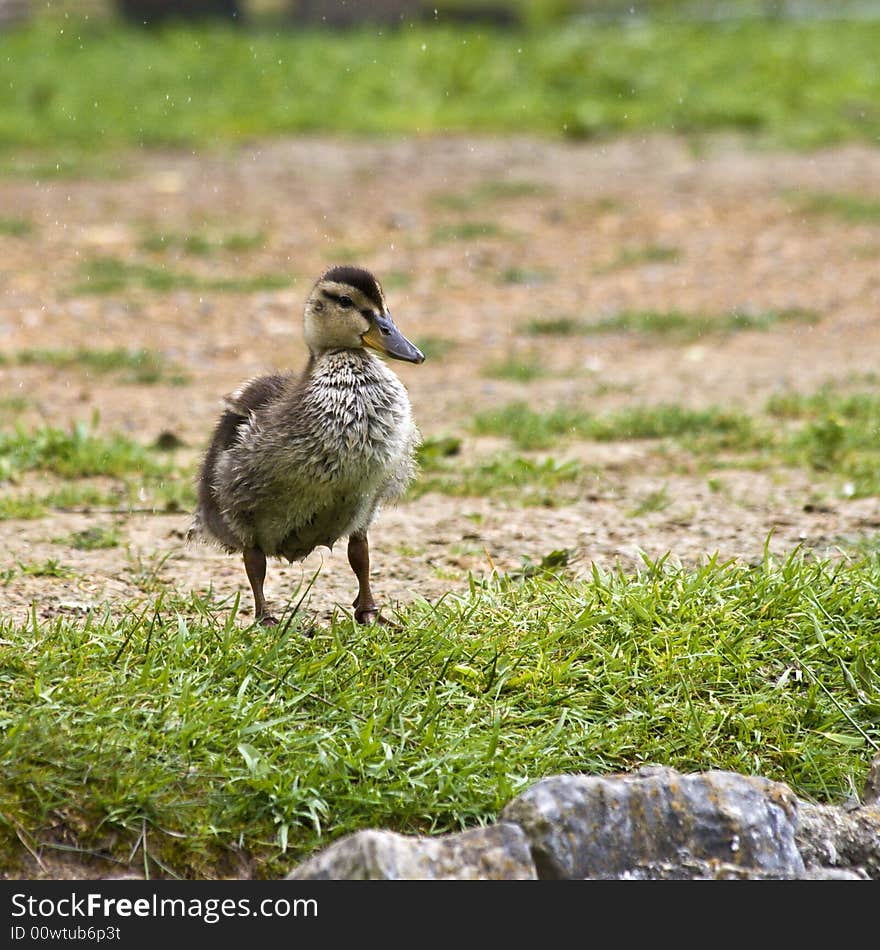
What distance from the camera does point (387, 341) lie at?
515 centimetres

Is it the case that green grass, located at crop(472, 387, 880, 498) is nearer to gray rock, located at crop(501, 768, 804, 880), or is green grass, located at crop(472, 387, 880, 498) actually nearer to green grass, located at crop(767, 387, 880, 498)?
green grass, located at crop(767, 387, 880, 498)

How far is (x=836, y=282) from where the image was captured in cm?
1133

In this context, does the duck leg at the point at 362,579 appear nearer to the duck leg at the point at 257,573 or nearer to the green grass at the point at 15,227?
the duck leg at the point at 257,573

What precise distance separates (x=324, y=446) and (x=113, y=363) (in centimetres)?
485

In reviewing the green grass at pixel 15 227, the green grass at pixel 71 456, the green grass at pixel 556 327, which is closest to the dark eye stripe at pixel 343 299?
the green grass at pixel 71 456

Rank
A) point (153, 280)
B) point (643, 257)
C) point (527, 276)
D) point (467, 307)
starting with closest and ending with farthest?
point (467, 307), point (153, 280), point (527, 276), point (643, 257)

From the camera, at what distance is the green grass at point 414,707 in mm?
4172

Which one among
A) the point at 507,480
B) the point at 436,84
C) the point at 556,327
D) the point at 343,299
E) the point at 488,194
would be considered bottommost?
the point at 556,327

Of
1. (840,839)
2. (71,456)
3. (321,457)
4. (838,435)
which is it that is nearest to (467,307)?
(838,435)

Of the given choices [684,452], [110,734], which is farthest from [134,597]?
[684,452]

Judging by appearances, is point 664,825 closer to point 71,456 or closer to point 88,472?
point 88,472

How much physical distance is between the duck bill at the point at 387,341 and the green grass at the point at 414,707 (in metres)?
0.80

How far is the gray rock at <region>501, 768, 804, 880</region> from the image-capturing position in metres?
4.02

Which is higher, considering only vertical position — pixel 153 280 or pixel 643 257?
pixel 643 257
